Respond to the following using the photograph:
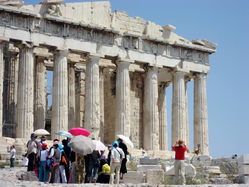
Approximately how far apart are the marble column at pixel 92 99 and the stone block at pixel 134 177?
46.3 feet

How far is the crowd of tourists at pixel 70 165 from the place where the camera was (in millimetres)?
18672

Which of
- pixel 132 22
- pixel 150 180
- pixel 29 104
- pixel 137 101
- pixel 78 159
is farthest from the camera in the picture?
pixel 137 101

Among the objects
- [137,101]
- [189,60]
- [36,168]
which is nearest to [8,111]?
[137,101]

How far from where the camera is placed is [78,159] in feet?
61.4

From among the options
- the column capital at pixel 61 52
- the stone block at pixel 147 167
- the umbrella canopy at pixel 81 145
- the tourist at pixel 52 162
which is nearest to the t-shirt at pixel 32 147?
the tourist at pixel 52 162

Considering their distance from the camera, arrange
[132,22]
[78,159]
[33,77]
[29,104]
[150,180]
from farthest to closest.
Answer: [132,22] < [33,77] < [29,104] < [150,180] < [78,159]

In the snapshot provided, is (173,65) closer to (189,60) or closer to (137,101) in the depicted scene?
(189,60)

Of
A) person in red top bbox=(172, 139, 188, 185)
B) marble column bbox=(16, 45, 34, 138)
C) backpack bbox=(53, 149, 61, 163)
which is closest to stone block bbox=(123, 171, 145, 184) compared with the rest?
person in red top bbox=(172, 139, 188, 185)

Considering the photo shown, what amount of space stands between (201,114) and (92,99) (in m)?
8.98

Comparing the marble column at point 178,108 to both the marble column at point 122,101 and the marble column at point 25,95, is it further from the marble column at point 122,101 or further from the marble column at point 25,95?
the marble column at point 25,95

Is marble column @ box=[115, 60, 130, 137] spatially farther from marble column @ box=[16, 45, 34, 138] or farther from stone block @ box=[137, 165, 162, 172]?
stone block @ box=[137, 165, 162, 172]

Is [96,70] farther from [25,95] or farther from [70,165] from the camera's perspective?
[70,165]

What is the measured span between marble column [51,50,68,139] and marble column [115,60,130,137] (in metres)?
4.03

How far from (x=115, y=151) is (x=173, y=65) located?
21.5 m
